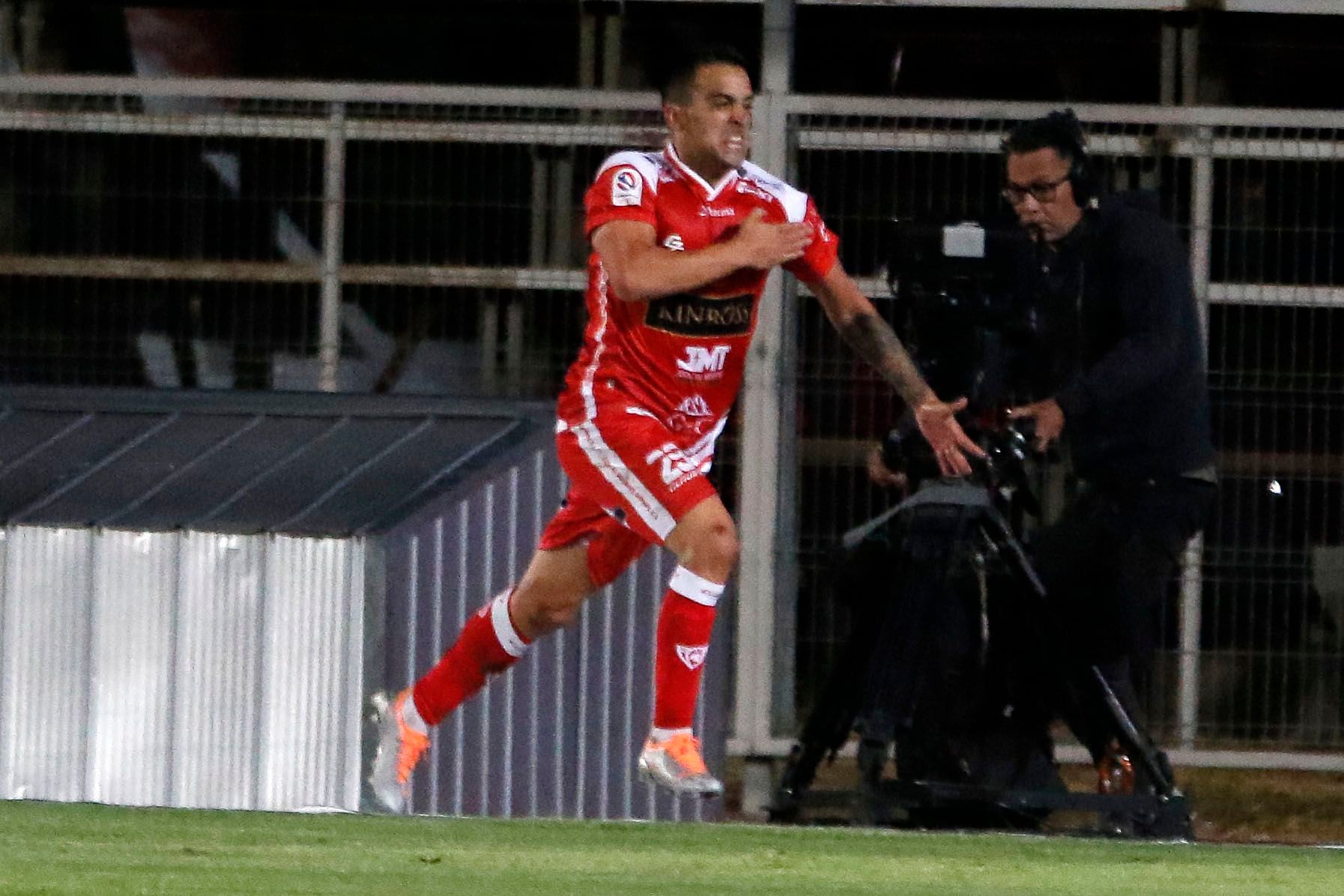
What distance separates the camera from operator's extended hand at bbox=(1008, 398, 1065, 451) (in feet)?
24.7

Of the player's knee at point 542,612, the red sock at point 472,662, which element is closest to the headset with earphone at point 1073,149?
the player's knee at point 542,612

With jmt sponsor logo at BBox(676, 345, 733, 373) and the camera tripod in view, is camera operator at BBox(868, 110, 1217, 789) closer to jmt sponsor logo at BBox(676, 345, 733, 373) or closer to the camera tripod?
the camera tripod

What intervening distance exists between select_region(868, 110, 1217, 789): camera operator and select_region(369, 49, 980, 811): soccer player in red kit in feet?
2.68

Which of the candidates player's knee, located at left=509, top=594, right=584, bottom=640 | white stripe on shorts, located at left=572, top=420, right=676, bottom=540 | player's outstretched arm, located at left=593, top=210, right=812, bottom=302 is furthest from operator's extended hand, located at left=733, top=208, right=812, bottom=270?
player's knee, located at left=509, top=594, right=584, bottom=640

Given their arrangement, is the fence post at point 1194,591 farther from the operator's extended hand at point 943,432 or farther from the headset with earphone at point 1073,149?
the operator's extended hand at point 943,432

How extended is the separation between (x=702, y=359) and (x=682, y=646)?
2.30ft

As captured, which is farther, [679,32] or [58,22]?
[58,22]

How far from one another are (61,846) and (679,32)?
226 inches

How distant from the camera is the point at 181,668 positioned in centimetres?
730

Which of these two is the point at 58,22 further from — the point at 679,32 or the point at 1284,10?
the point at 1284,10

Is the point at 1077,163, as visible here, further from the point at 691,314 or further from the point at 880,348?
the point at 691,314

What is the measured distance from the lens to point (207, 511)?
24.5ft

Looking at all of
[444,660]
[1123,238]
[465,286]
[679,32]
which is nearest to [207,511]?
[444,660]

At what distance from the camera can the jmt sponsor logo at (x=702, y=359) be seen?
6.75m
